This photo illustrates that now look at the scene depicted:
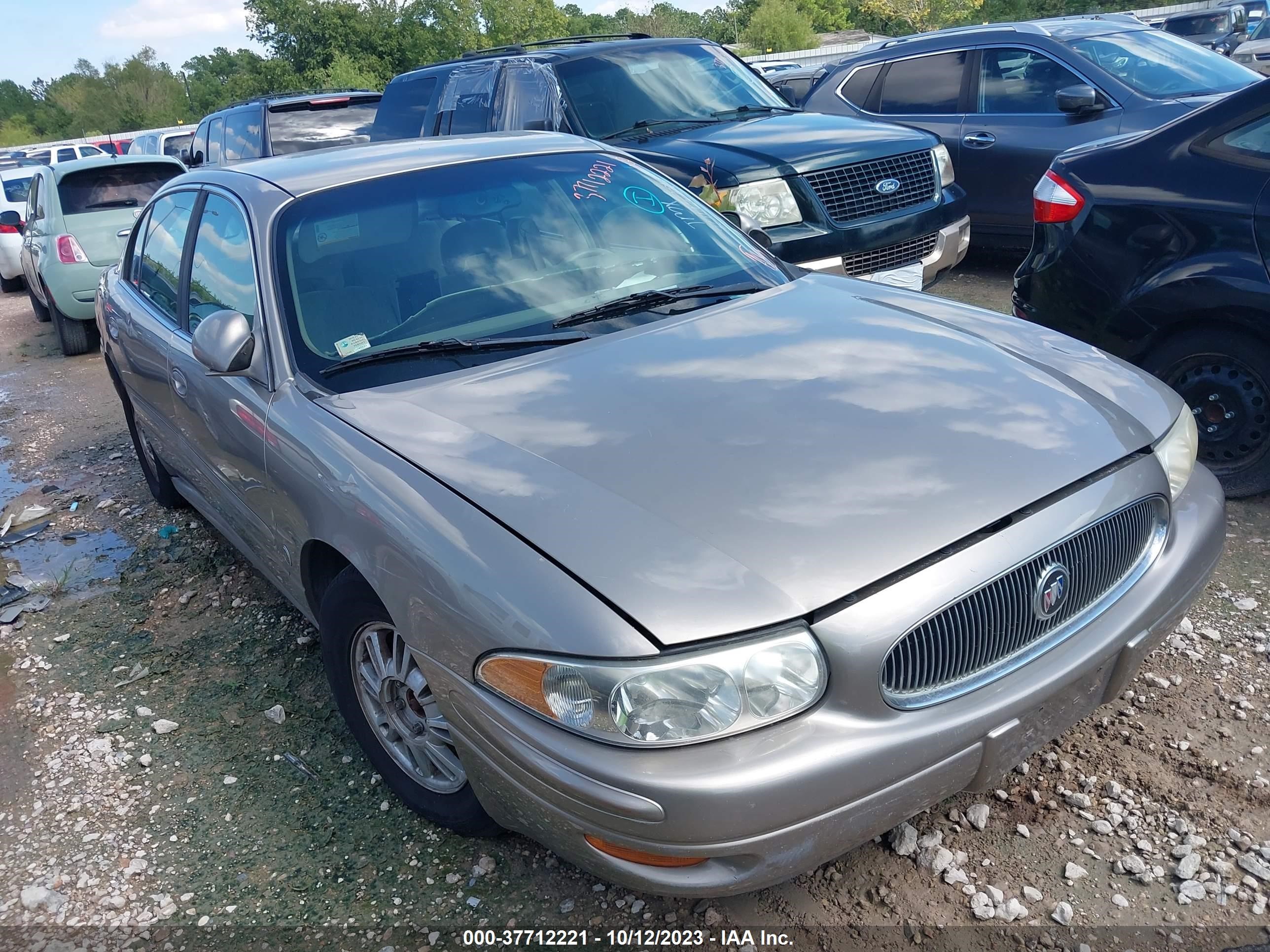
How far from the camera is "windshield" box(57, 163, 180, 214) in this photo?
9.28m

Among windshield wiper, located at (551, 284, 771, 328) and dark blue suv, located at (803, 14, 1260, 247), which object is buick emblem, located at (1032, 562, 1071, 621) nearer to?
windshield wiper, located at (551, 284, 771, 328)

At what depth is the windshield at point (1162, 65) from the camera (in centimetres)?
691

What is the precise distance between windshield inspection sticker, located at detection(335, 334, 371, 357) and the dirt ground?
1.22m

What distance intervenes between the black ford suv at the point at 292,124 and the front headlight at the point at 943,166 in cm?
522

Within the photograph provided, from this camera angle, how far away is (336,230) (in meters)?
3.16

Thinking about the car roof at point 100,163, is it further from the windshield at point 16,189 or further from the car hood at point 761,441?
the car hood at point 761,441

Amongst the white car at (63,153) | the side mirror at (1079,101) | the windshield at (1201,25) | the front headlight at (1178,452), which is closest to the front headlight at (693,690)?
the front headlight at (1178,452)

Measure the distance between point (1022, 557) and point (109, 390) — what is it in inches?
300

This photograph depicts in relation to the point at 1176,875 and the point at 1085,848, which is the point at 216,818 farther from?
the point at 1176,875

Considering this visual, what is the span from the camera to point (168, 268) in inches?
160

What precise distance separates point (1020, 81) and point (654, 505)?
658cm

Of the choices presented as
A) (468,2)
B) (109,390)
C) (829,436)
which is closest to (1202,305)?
(829,436)


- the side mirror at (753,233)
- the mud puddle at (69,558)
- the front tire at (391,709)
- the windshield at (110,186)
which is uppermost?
the windshield at (110,186)

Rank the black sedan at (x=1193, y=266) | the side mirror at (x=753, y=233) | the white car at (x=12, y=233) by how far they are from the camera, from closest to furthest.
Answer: the black sedan at (x=1193, y=266), the side mirror at (x=753, y=233), the white car at (x=12, y=233)
